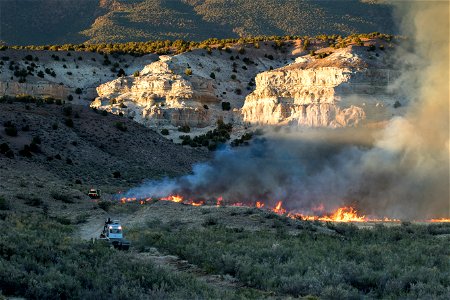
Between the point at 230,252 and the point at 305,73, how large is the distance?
5778 cm

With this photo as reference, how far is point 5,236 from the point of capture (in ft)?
66.9

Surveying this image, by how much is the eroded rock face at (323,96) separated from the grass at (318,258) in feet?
117

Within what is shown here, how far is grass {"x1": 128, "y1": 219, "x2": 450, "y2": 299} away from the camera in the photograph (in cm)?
1808

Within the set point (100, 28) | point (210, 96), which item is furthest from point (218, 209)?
point (100, 28)

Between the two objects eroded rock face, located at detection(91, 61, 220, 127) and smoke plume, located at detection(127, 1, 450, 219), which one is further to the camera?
eroded rock face, located at detection(91, 61, 220, 127)

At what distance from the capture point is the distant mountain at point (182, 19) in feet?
513

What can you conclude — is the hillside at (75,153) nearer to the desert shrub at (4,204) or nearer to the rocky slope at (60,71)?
the desert shrub at (4,204)

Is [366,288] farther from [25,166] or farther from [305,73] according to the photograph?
[305,73]

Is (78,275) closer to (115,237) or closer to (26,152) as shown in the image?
(115,237)

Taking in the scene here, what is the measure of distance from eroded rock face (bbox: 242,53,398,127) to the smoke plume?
8.98 meters

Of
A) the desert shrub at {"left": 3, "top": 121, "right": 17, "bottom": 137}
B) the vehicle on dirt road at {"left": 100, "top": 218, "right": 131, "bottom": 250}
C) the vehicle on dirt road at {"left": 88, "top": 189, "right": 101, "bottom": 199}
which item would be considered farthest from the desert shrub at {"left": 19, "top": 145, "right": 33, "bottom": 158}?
the vehicle on dirt road at {"left": 100, "top": 218, "right": 131, "bottom": 250}

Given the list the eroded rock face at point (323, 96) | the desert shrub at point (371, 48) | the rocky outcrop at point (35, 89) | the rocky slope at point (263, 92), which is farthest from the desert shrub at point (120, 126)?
the desert shrub at point (371, 48)

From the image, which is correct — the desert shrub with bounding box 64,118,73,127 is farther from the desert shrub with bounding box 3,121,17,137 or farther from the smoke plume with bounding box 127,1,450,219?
the smoke plume with bounding box 127,1,450,219

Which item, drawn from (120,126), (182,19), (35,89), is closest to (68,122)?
(120,126)
